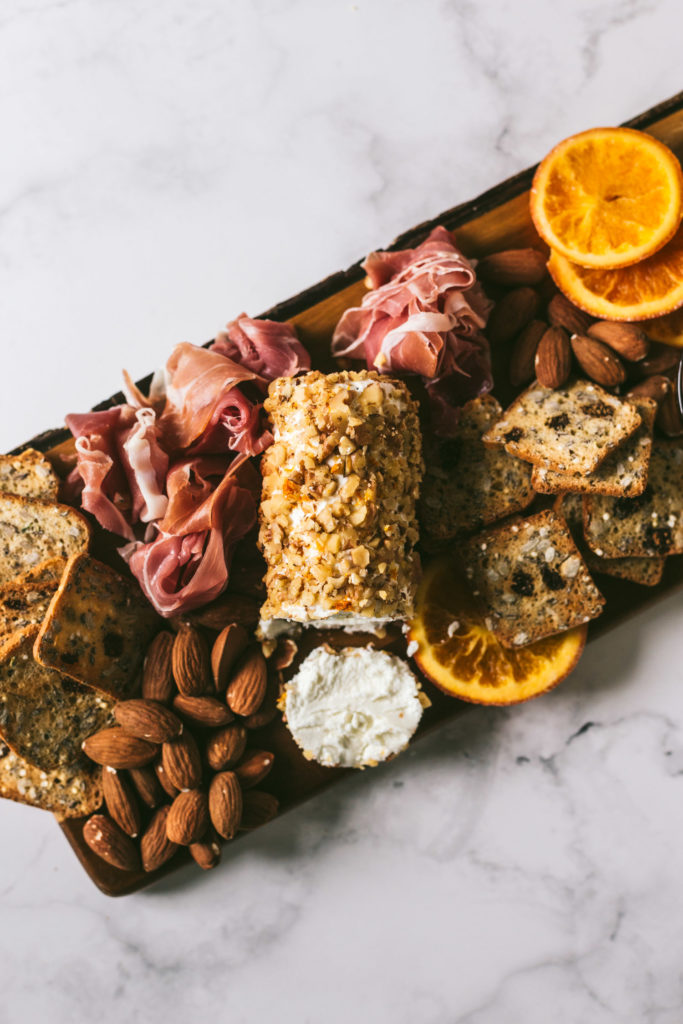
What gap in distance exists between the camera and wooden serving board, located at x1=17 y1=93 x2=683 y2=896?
6.70ft

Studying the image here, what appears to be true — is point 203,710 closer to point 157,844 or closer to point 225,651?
point 225,651

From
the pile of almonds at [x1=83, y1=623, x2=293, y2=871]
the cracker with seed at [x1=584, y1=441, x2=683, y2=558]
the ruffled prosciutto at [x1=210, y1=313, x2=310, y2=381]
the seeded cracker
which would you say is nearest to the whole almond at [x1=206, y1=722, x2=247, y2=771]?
the pile of almonds at [x1=83, y1=623, x2=293, y2=871]

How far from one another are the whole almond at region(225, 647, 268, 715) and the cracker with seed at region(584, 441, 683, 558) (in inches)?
36.3

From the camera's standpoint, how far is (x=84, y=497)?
198 centimetres

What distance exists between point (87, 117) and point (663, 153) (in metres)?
1.71

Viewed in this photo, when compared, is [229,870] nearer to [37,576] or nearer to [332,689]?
[332,689]

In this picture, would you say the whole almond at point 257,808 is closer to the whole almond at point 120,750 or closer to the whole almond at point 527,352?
the whole almond at point 120,750

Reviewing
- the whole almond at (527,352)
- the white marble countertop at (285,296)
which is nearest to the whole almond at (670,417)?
the whole almond at (527,352)

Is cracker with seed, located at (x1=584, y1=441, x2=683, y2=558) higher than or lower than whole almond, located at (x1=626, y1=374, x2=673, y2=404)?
lower

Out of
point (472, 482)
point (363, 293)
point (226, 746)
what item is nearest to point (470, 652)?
point (472, 482)

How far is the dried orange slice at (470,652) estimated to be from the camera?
77.1 inches

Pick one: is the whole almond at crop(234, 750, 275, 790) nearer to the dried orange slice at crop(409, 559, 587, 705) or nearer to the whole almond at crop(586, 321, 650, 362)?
the dried orange slice at crop(409, 559, 587, 705)

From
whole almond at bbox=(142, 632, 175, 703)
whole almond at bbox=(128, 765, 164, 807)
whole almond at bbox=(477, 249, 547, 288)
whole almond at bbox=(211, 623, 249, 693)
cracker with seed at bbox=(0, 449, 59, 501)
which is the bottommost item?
whole almond at bbox=(128, 765, 164, 807)

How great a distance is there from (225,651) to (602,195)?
1.52 meters
